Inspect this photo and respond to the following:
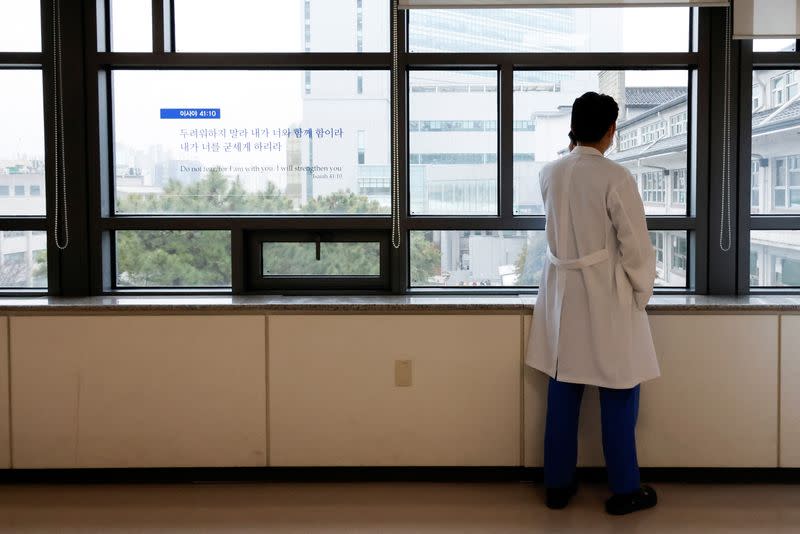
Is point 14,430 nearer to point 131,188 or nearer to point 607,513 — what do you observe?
point 131,188

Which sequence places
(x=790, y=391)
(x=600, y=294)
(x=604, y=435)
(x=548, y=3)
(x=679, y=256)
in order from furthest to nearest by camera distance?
(x=679, y=256) → (x=548, y=3) → (x=790, y=391) → (x=604, y=435) → (x=600, y=294)

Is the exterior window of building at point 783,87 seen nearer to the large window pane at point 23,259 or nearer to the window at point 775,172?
the window at point 775,172

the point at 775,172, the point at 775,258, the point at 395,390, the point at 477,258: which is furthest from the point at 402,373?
the point at 775,172

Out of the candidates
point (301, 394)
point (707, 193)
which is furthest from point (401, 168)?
point (707, 193)

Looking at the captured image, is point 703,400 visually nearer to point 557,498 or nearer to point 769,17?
point 557,498

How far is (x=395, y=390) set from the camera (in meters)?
3.11

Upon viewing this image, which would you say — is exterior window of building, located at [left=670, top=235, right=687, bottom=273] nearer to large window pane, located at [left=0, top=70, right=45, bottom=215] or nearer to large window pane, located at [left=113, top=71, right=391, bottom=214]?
large window pane, located at [left=113, top=71, right=391, bottom=214]

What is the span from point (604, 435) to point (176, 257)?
6.61ft

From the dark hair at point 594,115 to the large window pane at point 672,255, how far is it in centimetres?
91

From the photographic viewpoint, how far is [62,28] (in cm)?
333

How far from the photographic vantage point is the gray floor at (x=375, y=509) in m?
2.75

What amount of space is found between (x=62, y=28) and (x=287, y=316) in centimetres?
162

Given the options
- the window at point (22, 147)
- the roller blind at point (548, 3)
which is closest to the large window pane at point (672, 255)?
the roller blind at point (548, 3)

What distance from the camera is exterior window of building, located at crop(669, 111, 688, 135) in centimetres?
343
